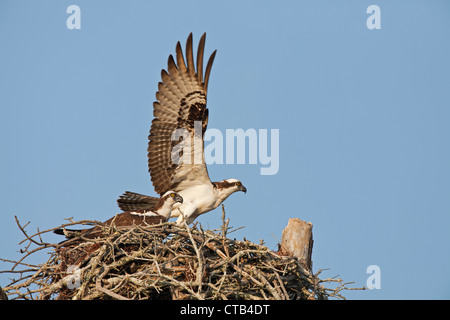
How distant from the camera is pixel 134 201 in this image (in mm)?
9086

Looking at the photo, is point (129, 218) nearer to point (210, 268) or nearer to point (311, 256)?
point (210, 268)

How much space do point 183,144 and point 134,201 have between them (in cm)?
120

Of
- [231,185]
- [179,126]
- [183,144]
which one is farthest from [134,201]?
[231,185]

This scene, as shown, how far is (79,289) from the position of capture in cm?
599

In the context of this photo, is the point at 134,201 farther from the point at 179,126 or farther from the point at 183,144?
the point at 179,126

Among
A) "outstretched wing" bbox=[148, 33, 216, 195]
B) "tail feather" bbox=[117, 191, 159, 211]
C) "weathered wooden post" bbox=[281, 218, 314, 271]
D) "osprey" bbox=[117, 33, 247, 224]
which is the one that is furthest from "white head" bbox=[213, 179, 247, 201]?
"weathered wooden post" bbox=[281, 218, 314, 271]

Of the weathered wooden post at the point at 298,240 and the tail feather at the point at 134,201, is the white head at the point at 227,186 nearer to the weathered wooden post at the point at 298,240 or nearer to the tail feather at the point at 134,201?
the tail feather at the point at 134,201

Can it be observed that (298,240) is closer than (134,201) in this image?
Yes

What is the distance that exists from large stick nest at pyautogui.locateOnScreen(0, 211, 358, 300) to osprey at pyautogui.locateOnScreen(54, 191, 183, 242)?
0.10 m

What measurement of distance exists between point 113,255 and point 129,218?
1.24m

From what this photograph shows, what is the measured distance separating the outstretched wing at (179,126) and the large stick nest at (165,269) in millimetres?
2580

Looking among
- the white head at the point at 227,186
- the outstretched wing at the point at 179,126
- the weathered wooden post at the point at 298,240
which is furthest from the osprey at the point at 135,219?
the weathered wooden post at the point at 298,240
